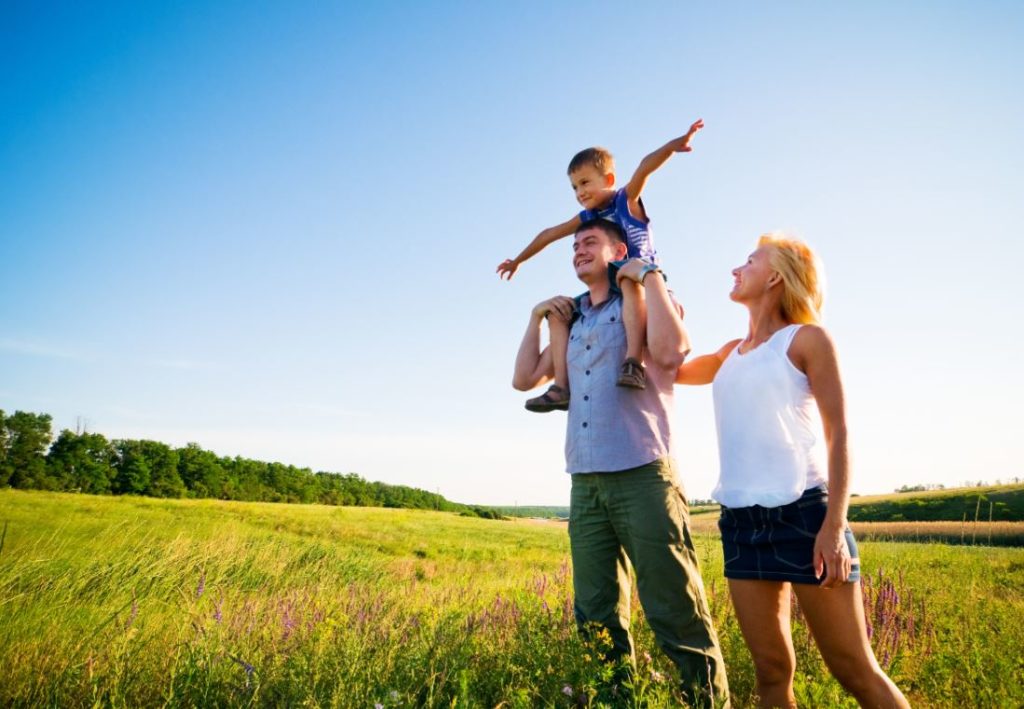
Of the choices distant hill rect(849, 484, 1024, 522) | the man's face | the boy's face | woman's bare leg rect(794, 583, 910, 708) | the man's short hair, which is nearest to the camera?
woman's bare leg rect(794, 583, 910, 708)

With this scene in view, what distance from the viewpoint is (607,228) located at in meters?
3.45

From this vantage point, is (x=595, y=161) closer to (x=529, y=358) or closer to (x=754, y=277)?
(x=529, y=358)

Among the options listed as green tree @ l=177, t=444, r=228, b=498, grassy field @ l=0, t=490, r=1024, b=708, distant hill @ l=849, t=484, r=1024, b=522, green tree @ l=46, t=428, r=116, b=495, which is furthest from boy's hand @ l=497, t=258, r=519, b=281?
green tree @ l=177, t=444, r=228, b=498

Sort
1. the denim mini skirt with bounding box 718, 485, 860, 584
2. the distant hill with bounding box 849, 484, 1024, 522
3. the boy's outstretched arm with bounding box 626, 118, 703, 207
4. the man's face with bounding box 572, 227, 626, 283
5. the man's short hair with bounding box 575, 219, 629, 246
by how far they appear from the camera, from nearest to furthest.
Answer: the denim mini skirt with bounding box 718, 485, 860, 584 < the man's face with bounding box 572, 227, 626, 283 < the man's short hair with bounding box 575, 219, 629, 246 < the boy's outstretched arm with bounding box 626, 118, 703, 207 < the distant hill with bounding box 849, 484, 1024, 522

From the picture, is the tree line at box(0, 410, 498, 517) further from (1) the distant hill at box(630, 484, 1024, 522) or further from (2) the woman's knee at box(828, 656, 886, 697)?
(2) the woman's knee at box(828, 656, 886, 697)

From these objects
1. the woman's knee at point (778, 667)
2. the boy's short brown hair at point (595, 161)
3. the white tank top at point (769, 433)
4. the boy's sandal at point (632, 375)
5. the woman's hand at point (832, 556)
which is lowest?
the woman's knee at point (778, 667)

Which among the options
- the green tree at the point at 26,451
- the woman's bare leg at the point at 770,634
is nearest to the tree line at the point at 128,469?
the green tree at the point at 26,451

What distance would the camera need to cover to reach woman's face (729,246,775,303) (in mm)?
2576

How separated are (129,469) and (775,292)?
77747 millimetres

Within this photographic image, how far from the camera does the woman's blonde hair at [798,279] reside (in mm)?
2482

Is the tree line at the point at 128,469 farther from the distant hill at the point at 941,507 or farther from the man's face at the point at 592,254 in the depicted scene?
the man's face at the point at 592,254

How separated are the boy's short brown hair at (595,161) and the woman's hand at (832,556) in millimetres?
3330

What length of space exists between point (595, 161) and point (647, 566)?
3324 millimetres

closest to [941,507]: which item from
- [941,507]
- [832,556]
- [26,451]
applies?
[941,507]
